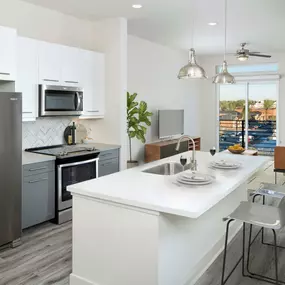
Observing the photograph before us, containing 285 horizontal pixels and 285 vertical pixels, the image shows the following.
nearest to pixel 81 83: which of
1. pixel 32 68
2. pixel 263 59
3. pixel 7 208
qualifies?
pixel 32 68

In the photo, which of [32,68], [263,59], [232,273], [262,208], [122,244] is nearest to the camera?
[122,244]

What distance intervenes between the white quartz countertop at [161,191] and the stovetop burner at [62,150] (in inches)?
55.6

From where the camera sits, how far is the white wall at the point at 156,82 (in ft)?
22.9

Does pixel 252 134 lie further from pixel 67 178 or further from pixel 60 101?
pixel 67 178

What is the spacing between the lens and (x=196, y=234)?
303 cm

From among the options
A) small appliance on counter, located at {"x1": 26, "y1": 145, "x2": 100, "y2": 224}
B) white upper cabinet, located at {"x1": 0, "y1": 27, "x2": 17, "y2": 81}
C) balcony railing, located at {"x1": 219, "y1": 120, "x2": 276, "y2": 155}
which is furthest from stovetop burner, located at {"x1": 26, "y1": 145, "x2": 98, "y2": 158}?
balcony railing, located at {"x1": 219, "y1": 120, "x2": 276, "y2": 155}

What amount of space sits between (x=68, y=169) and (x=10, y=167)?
97cm

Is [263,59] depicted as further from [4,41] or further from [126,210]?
[126,210]

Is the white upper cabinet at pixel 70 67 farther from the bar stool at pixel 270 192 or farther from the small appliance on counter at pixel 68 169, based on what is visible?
the bar stool at pixel 270 192

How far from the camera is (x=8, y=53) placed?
3703 mm

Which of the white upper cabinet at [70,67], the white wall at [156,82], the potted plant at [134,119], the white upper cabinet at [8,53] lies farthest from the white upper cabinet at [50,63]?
the white wall at [156,82]

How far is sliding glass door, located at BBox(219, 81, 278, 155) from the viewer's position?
9203mm

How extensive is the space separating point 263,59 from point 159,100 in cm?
335

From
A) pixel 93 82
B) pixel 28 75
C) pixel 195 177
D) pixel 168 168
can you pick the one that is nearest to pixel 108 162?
pixel 93 82
